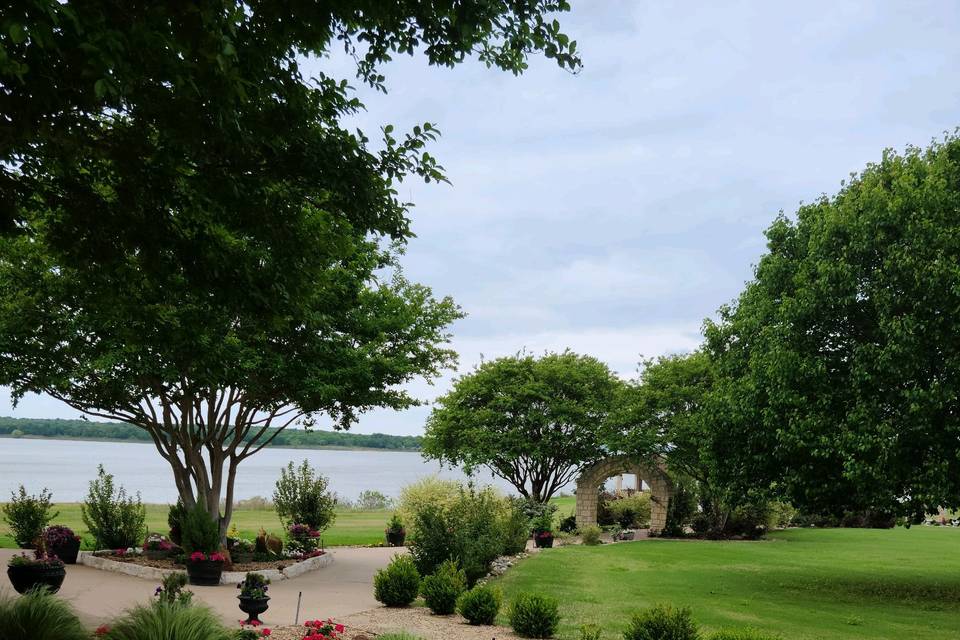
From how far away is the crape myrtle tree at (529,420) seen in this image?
1361 inches

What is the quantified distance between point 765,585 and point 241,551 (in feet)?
40.8

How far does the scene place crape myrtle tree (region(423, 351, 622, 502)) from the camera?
34.6m

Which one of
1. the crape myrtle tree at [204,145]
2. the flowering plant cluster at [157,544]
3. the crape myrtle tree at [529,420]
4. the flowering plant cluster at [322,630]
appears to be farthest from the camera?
the crape myrtle tree at [529,420]

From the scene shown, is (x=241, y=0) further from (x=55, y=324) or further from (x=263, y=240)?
(x=55, y=324)

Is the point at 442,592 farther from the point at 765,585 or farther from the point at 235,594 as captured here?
the point at 765,585

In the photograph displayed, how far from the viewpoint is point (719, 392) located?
18.8 metres

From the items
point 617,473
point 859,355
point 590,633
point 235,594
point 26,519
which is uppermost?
point 859,355

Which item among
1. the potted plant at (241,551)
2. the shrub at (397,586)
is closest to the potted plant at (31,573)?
the shrub at (397,586)

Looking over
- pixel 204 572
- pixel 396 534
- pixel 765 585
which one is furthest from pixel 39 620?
pixel 396 534

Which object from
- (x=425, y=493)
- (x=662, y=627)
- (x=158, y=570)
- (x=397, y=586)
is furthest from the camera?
(x=425, y=493)

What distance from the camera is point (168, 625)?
7.87 m

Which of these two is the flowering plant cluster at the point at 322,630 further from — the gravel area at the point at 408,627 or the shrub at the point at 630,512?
the shrub at the point at 630,512

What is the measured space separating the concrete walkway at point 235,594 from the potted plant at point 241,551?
1690 mm

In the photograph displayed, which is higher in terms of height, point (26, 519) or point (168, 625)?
point (26, 519)
